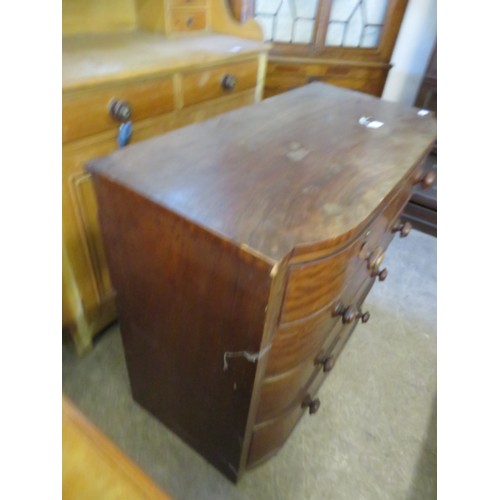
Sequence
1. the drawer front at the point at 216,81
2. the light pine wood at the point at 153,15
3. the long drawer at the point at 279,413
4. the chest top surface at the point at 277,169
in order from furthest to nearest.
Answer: the light pine wood at the point at 153,15, the drawer front at the point at 216,81, the long drawer at the point at 279,413, the chest top surface at the point at 277,169

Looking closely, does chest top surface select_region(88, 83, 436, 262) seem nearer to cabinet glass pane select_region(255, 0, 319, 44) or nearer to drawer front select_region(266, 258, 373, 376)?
drawer front select_region(266, 258, 373, 376)

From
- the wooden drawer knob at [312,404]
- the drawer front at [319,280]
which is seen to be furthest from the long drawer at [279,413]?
the drawer front at [319,280]

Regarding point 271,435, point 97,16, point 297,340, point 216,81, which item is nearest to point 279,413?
point 271,435

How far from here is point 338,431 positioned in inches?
45.0

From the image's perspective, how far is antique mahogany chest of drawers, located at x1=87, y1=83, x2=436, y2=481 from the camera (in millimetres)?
541

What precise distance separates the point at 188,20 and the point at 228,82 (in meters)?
0.34

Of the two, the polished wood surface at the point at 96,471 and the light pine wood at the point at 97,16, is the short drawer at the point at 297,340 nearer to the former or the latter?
the polished wood surface at the point at 96,471

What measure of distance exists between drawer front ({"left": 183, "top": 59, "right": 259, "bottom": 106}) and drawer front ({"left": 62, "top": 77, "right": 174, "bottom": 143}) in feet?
0.25

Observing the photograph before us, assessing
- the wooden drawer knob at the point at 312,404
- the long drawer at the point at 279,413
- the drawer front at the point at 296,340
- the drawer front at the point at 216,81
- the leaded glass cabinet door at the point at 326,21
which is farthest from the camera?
the leaded glass cabinet door at the point at 326,21

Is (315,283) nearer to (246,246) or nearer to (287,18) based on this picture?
(246,246)

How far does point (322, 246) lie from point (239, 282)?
0.45 ft

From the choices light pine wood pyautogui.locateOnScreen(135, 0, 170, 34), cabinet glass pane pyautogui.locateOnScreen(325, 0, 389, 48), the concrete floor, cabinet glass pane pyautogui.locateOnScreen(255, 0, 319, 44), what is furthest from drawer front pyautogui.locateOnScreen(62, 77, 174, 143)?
cabinet glass pane pyautogui.locateOnScreen(325, 0, 389, 48)

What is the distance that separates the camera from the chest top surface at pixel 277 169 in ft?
1.75

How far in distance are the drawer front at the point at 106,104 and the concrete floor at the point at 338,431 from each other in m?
0.79
